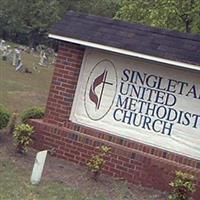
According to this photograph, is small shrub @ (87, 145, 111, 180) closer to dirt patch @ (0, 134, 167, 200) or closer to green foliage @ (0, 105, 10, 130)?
dirt patch @ (0, 134, 167, 200)

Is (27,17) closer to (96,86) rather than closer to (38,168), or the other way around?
(96,86)

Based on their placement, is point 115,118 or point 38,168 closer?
point 38,168

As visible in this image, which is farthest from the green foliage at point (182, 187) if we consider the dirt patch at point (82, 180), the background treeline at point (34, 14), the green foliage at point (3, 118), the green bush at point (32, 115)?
the background treeline at point (34, 14)

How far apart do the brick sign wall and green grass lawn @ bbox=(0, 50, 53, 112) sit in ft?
19.2

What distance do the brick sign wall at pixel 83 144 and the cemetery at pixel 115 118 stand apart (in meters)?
0.02

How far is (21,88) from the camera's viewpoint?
72.9 ft

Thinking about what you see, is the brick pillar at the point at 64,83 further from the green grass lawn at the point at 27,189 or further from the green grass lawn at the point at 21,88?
the green grass lawn at the point at 21,88

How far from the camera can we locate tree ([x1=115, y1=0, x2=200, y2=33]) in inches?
758

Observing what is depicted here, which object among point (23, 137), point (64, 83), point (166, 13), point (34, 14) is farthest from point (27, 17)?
point (23, 137)

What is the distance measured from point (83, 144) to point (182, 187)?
2.51 metres

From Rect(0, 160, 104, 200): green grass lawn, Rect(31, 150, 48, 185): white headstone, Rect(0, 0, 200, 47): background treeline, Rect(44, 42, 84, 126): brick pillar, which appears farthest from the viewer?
Rect(0, 0, 200, 47): background treeline

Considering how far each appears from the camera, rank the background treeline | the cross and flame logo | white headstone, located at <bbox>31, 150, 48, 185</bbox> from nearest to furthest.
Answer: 1. white headstone, located at <bbox>31, 150, 48, 185</bbox>
2. the cross and flame logo
3. the background treeline

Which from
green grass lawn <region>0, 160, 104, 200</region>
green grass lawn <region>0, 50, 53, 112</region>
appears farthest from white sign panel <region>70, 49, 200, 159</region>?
green grass lawn <region>0, 50, 53, 112</region>

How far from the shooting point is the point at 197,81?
940 cm
